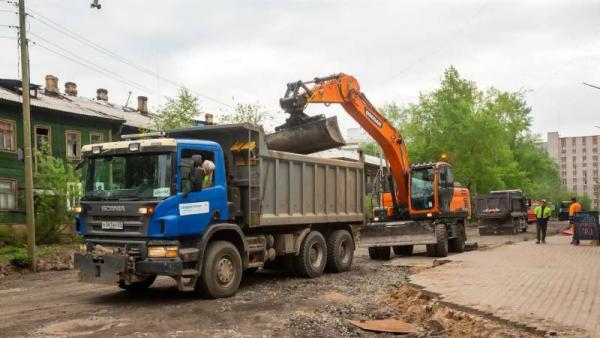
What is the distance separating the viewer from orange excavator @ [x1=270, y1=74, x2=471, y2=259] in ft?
49.6

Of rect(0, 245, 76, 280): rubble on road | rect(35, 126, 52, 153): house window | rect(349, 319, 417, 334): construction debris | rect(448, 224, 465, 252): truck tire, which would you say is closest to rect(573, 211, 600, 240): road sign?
rect(448, 224, 465, 252): truck tire

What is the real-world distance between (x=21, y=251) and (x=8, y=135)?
12.9 metres

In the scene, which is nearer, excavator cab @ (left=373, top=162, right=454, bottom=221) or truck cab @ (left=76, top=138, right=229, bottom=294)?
truck cab @ (left=76, top=138, right=229, bottom=294)

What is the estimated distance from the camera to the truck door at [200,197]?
30.2 ft

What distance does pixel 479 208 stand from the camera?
32.3 meters

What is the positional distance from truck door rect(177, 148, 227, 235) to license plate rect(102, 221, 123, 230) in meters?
0.98

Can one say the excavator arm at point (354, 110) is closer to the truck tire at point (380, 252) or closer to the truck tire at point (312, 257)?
the truck tire at point (380, 252)

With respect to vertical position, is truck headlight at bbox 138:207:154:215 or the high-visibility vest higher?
truck headlight at bbox 138:207:154:215

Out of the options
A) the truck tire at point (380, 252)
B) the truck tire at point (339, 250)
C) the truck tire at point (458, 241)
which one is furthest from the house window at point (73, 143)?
the truck tire at point (339, 250)

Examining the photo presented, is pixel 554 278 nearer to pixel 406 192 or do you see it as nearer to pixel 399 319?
pixel 399 319

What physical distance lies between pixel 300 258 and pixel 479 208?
73.2 ft

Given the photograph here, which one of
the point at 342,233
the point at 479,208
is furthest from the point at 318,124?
the point at 479,208

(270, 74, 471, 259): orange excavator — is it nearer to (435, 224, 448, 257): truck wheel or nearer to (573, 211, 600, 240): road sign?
(435, 224, 448, 257): truck wheel

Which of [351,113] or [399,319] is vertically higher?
[351,113]
